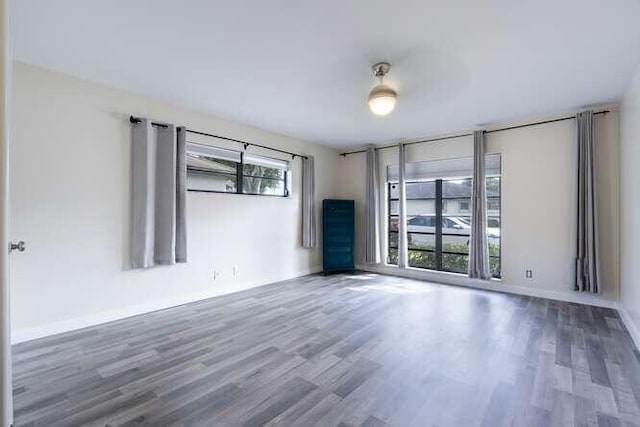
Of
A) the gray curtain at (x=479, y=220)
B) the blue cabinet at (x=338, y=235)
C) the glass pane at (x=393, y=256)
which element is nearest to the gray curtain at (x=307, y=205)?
the blue cabinet at (x=338, y=235)

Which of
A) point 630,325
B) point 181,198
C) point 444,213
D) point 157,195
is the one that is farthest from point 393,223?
point 157,195

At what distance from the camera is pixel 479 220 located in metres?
4.39

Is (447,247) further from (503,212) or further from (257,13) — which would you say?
(257,13)

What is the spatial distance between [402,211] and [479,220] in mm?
1221

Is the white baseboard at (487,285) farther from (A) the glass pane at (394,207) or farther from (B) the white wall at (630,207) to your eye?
(A) the glass pane at (394,207)

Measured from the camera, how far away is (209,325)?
9.95 ft

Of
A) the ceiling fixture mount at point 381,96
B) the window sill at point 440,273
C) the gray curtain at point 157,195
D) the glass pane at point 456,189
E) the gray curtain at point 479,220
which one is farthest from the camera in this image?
the glass pane at point 456,189

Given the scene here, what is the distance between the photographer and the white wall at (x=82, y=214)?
105 inches

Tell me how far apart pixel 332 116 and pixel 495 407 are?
3.48m

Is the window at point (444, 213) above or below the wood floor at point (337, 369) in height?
above

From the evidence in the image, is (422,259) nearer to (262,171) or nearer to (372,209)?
(372,209)

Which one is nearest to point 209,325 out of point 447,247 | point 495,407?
point 495,407

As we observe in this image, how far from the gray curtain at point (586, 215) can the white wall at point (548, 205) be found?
113 millimetres

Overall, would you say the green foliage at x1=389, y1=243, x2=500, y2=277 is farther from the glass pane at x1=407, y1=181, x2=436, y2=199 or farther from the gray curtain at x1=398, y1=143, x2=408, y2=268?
the glass pane at x1=407, y1=181, x2=436, y2=199
